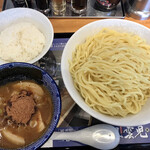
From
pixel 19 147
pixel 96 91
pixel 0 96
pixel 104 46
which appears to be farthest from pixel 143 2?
pixel 19 147

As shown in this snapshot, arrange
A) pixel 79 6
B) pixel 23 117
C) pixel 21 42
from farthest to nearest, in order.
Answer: pixel 79 6
pixel 21 42
pixel 23 117

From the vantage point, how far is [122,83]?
1.07 meters

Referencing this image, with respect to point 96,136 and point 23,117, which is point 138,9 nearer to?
point 96,136

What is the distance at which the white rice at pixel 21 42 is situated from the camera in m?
1.32

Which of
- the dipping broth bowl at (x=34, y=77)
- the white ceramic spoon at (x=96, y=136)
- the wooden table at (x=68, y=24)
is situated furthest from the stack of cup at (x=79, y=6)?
the white ceramic spoon at (x=96, y=136)

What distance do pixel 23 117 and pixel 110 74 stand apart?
60 cm

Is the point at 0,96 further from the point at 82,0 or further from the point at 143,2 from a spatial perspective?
the point at 143,2

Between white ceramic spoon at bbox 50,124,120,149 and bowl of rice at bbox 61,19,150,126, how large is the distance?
0.40 ft

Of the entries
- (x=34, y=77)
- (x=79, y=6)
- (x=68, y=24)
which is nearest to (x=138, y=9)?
(x=79, y=6)

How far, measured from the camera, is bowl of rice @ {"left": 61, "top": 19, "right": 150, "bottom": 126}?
1.04m

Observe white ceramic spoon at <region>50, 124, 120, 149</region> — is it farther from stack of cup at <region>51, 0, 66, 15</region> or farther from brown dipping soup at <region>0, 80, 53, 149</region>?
stack of cup at <region>51, 0, 66, 15</region>

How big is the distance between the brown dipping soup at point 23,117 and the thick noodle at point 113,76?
269mm

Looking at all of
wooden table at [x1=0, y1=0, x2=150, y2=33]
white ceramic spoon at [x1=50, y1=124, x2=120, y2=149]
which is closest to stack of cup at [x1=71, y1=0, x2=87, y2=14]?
wooden table at [x1=0, y1=0, x2=150, y2=33]

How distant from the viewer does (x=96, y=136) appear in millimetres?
1065
